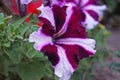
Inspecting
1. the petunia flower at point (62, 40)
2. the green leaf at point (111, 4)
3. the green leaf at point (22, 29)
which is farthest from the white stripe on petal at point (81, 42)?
the green leaf at point (111, 4)

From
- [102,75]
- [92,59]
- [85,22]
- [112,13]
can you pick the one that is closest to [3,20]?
[85,22]

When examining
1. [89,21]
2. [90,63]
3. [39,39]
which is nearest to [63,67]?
[39,39]

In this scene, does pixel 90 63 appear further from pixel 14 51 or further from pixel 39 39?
pixel 39 39

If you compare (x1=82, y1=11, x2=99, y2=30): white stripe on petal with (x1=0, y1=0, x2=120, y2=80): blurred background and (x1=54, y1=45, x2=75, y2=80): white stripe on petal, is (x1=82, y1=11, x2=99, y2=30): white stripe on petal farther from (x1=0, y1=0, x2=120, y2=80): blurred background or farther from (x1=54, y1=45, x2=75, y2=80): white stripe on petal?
(x1=54, y1=45, x2=75, y2=80): white stripe on petal

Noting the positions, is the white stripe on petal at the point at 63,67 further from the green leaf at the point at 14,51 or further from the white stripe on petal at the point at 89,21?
the white stripe on petal at the point at 89,21

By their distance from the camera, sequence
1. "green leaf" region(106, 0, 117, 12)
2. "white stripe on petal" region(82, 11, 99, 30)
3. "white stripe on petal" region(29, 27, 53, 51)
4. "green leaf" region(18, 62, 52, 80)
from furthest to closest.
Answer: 1. "green leaf" region(106, 0, 117, 12)
2. "white stripe on petal" region(82, 11, 99, 30)
3. "green leaf" region(18, 62, 52, 80)
4. "white stripe on petal" region(29, 27, 53, 51)

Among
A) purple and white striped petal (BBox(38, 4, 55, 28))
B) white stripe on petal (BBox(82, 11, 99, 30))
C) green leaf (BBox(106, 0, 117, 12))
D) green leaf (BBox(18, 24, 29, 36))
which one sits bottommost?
green leaf (BBox(106, 0, 117, 12))

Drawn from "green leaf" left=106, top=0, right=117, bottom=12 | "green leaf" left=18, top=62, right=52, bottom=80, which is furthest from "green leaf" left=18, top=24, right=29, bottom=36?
"green leaf" left=106, top=0, right=117, bottom=12
